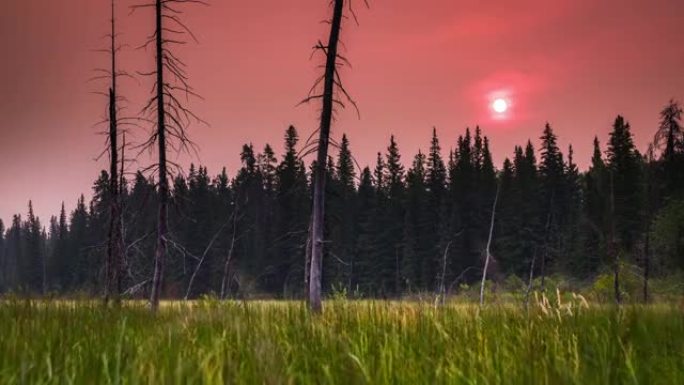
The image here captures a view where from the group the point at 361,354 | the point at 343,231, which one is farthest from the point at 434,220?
the point at 361,354

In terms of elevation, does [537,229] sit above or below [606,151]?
below

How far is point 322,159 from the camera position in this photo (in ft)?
45.1

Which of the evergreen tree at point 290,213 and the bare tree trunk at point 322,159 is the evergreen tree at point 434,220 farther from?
the bare tree trunk at point 322,159

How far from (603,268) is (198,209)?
195ft

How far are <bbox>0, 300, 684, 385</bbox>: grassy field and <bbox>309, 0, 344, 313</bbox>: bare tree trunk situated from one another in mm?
7167

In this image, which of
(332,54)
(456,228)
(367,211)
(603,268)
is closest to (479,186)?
(456,228)

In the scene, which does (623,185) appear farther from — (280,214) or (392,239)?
(280,214)

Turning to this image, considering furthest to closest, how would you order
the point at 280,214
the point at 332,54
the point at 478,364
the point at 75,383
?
the point at 280,214
the point at 332,54
the point at 478,364
the point at 75,383

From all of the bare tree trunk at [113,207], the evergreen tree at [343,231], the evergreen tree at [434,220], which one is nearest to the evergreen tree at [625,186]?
the evergreen tree at [434,220]

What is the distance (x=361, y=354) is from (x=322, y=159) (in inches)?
416

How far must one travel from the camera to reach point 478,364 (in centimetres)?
317

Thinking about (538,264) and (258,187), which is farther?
(258,187)

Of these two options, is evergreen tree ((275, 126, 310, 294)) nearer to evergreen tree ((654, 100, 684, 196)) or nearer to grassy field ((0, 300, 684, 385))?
evergreen tree ((654, 100, 684, 196))

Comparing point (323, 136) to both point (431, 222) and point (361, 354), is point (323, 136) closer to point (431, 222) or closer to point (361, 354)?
point (361, 354)
